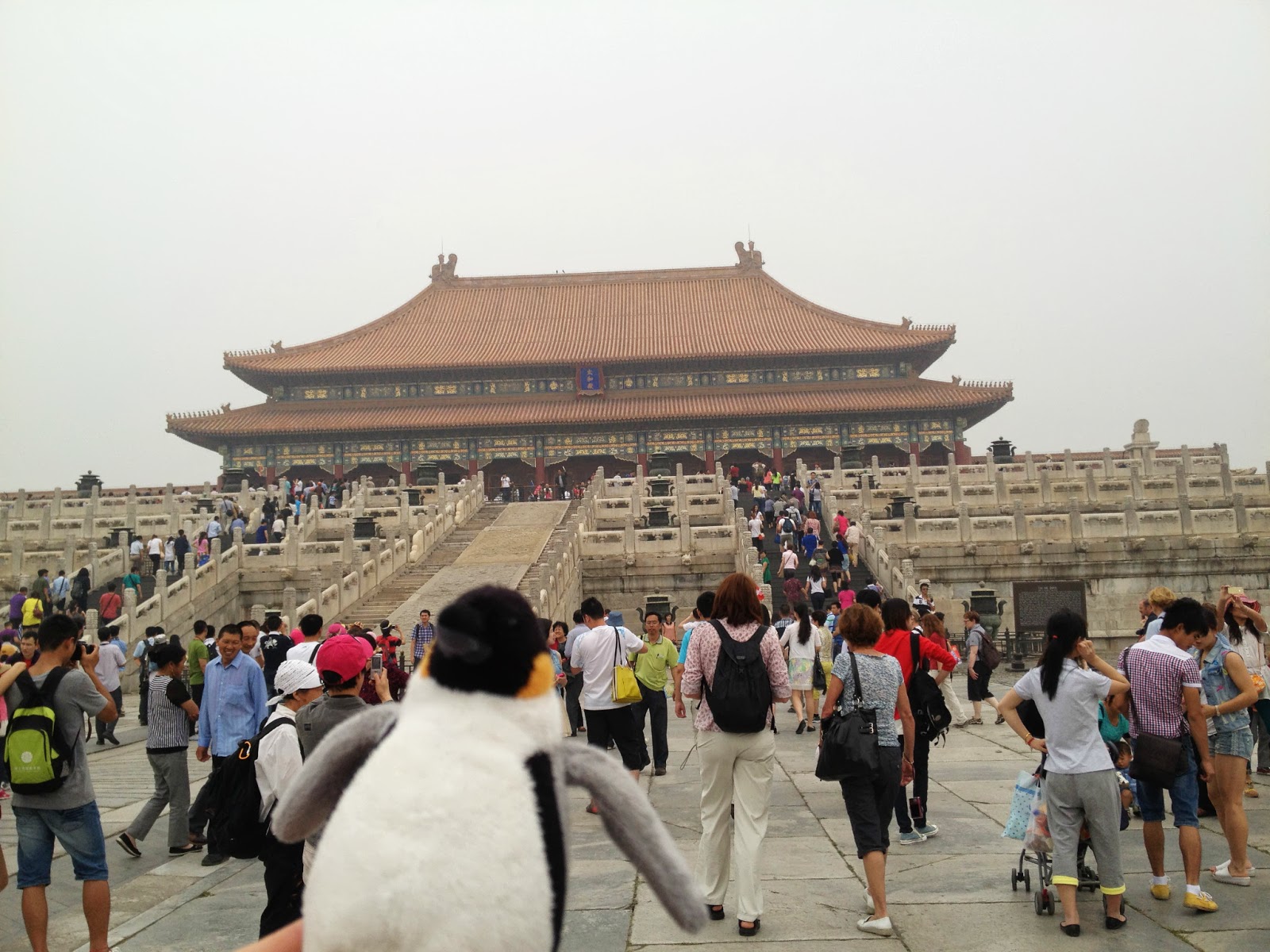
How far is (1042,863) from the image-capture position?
478 cm

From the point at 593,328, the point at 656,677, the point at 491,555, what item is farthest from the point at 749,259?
the point at 656,677

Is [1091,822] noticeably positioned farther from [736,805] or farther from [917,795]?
[917,795]

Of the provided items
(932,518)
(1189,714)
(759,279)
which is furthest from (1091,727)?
(759,279)

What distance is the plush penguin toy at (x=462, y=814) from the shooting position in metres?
1.87

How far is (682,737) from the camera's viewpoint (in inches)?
414

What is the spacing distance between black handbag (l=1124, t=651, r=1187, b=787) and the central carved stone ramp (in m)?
11.3

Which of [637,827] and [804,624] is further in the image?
[804,624]

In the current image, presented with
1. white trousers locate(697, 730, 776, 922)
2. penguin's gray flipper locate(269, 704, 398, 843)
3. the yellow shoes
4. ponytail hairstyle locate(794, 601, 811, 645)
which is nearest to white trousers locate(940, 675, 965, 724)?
ponytail hairstyle locate(794, 601, 811, 645)

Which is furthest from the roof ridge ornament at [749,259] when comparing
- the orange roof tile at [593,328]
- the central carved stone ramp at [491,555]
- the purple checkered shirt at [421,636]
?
the purple checkered shirt at [421,636]

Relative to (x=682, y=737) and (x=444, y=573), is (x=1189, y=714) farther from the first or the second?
(x=444, y=573)

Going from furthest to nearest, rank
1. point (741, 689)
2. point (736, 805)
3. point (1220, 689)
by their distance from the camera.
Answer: point (1220, 689)
point (736, 805)
point (741, 689)

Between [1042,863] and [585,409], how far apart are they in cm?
3135

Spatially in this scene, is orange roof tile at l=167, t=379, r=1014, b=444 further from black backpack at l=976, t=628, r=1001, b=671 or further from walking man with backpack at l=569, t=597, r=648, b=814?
walking man with backpack at l=569, t=597, r=648, b=814

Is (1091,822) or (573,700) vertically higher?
(1091,822)
